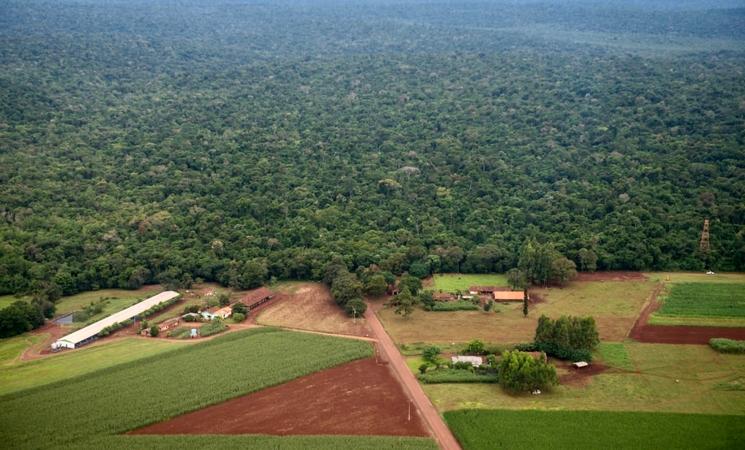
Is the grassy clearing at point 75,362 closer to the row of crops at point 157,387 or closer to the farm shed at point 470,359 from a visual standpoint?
the row of crops at point 157,387

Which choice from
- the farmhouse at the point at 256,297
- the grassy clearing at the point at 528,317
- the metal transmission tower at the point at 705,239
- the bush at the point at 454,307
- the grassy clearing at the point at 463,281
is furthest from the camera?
the metal transmission tower at the point at 705,239

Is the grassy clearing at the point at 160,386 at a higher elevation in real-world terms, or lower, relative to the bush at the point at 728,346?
higher

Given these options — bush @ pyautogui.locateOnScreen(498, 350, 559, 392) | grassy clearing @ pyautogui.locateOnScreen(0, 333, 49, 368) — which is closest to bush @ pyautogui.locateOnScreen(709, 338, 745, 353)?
bush @ pyautogui.locateOnScreen(498, 350, 559, 392)

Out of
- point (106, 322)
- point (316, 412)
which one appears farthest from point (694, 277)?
point (106, 322)

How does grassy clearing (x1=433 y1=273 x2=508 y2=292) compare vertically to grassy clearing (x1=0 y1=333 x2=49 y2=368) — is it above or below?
below

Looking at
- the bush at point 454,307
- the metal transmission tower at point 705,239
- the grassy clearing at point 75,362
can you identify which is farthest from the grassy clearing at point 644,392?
the grassy clearing at point 75,362

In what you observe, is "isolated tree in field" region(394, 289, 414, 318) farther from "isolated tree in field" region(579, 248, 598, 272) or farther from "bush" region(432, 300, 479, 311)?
"isolated tree in field" region(579, 248, 598, 272)
